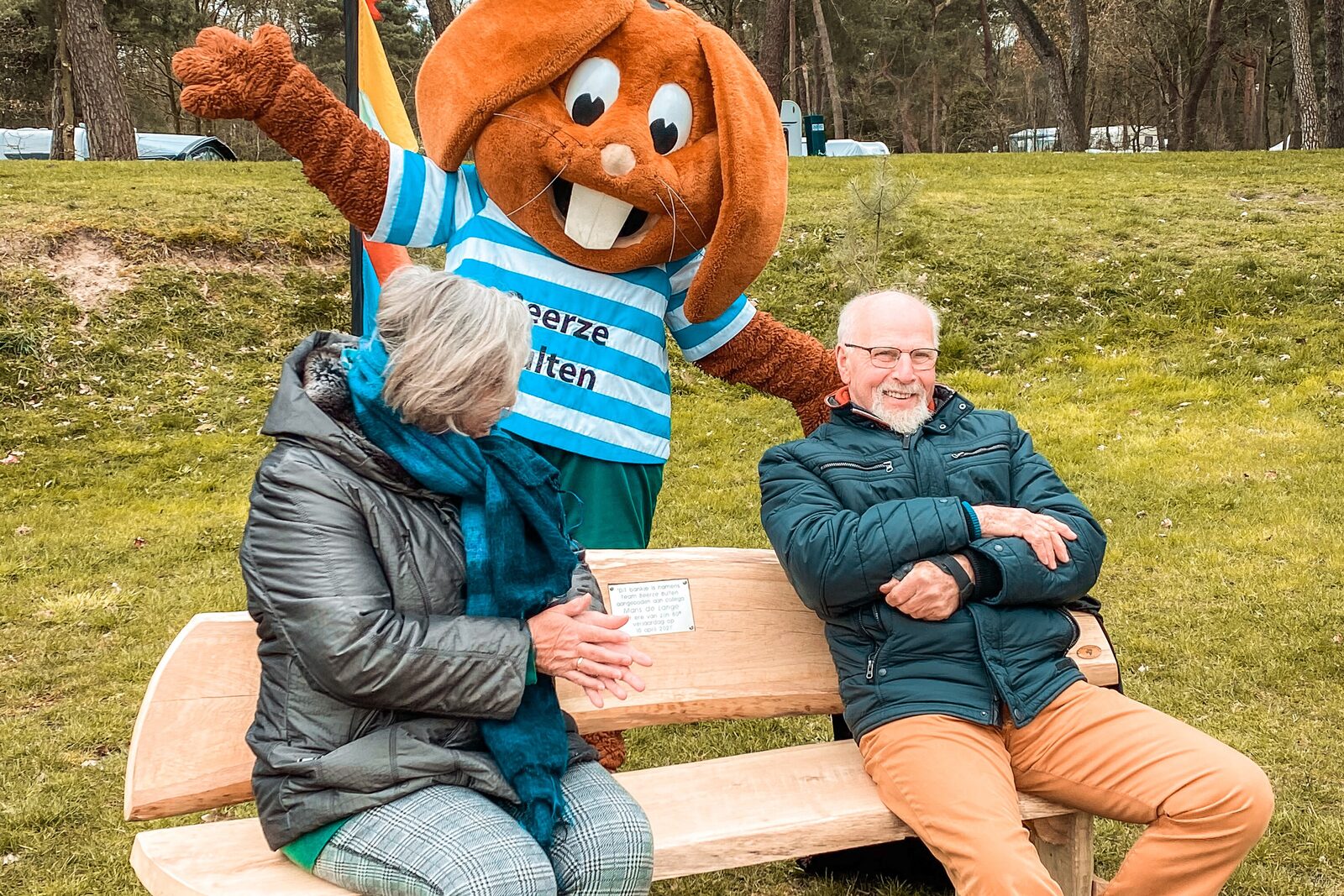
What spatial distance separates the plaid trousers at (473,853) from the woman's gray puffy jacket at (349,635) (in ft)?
0.16

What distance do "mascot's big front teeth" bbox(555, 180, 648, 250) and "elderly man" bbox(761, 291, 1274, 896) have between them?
0.69 m

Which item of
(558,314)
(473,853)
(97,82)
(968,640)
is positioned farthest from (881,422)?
(97,82)

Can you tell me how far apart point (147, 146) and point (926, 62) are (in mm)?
23134

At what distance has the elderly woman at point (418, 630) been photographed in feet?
7.30

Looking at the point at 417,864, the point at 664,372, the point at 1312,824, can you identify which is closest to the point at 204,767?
the point at 417,864

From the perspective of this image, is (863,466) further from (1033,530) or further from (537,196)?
(537,196)

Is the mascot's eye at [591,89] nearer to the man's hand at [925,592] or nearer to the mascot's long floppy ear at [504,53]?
the mascot's long floppy ear at [504,53]

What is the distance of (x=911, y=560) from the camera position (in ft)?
9.31

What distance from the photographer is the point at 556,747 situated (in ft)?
8.02

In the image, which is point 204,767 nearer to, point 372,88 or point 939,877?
point 939,877

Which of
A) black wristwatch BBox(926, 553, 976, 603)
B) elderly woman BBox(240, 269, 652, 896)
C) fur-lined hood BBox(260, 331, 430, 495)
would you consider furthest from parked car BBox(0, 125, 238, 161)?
black wristwatch BBox(926, 553, 976, 603)

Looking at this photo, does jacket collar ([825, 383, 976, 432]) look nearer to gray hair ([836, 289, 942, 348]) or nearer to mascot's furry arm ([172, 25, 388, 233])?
gray hair ([836, 289, 942, 348])

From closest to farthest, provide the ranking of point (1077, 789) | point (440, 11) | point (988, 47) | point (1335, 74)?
point (1077, 789)
point (440, 11)
point (1335, 74)
point (988, 47)

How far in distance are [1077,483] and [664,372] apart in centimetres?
396
